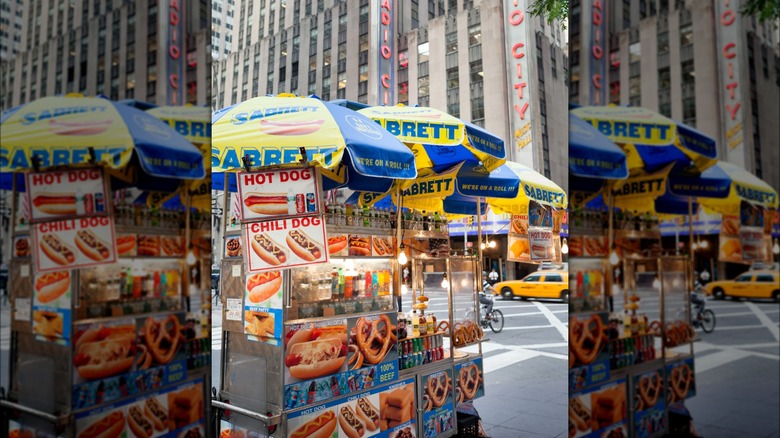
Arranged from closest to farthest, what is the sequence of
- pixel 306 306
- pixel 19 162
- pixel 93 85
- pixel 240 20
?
pixel 19 162 → pixel 93 85 → pixel 306 306 → pixel 240 20

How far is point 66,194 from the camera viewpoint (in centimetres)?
114

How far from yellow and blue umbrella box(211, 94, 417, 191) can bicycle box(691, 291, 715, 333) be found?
238cm

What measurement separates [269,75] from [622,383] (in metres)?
5.61

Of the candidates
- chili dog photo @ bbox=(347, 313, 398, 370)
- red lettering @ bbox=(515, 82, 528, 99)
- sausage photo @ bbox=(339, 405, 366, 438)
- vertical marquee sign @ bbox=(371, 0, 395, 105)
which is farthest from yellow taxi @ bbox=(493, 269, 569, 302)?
sausage photo @ bbox=(339, 405, 366, 438)

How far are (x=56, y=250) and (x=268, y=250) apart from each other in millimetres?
2239

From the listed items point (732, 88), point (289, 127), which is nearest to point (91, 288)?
point (732, 88)

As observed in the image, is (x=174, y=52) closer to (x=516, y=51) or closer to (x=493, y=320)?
(x=493, y=320)

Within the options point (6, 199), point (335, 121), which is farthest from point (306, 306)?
point (6, 199)

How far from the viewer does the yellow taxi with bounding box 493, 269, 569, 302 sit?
18.6 m

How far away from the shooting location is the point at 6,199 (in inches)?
43.8

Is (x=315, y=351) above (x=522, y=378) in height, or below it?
above

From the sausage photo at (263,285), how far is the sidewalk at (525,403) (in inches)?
111

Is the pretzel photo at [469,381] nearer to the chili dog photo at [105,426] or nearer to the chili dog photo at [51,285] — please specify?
the chili dog photo at [105,426]

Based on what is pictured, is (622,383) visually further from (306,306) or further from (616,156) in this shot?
(306,306)
